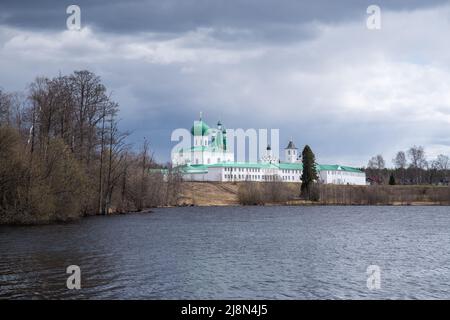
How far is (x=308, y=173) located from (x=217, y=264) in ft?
352

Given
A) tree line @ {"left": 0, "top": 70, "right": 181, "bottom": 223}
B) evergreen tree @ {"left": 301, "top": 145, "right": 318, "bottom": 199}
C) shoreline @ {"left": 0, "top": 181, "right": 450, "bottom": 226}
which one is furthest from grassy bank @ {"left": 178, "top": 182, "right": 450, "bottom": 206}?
tree line @ {"left": 0, "top": 70, "right": 181, "bottom": 223}

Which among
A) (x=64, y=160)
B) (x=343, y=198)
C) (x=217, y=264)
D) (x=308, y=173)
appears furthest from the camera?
(x=343, y=198)

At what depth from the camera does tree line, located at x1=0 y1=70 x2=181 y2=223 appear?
53353 millimetres

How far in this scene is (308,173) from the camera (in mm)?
136500

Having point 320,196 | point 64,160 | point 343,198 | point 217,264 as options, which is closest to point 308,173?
point 320,196

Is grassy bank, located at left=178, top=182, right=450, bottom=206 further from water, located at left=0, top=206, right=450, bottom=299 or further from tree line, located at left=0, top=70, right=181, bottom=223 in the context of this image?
water, located at left=0, top=206, right=450, bottom=299

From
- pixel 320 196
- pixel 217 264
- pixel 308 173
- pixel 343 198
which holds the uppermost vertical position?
pixel 308 173

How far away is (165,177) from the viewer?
432 ft

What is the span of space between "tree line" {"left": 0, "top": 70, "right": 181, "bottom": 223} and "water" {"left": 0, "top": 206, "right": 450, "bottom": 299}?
4.33m

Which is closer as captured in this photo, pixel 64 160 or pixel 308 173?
pixel 64 160

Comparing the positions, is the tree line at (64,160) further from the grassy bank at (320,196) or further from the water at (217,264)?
the grassy bank at (320,196)

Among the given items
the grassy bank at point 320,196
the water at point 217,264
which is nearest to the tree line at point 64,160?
the water at point 217,264

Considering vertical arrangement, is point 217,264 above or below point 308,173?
below

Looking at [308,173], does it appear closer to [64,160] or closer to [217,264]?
[64,160]
